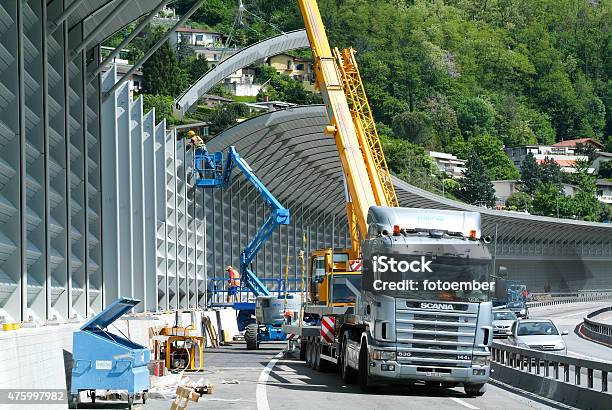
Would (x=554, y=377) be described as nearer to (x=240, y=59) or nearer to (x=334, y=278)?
(x=334, y=278)

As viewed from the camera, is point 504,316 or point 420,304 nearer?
point 420,304

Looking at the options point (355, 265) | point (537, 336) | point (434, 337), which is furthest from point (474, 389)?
point (537, 336)

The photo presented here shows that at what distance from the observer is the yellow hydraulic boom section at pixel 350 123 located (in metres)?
45.2

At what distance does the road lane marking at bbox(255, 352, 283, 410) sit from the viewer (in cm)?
2335

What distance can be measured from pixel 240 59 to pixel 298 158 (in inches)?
585

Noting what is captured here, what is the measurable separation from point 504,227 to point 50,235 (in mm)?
90448

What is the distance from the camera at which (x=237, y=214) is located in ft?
238

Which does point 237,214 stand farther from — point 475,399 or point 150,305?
point 475,399

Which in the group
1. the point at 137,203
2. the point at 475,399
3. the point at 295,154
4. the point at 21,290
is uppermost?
the point at 295,154

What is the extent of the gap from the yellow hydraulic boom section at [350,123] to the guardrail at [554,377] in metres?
9.83

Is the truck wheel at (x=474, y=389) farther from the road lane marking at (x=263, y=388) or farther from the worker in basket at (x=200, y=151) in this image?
the worker in basket at (x=200, y=151)

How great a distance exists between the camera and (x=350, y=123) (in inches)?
1923

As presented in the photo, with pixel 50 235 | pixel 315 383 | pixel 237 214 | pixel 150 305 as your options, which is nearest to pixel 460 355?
pixel 315 383

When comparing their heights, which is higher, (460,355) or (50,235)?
(50,235)
